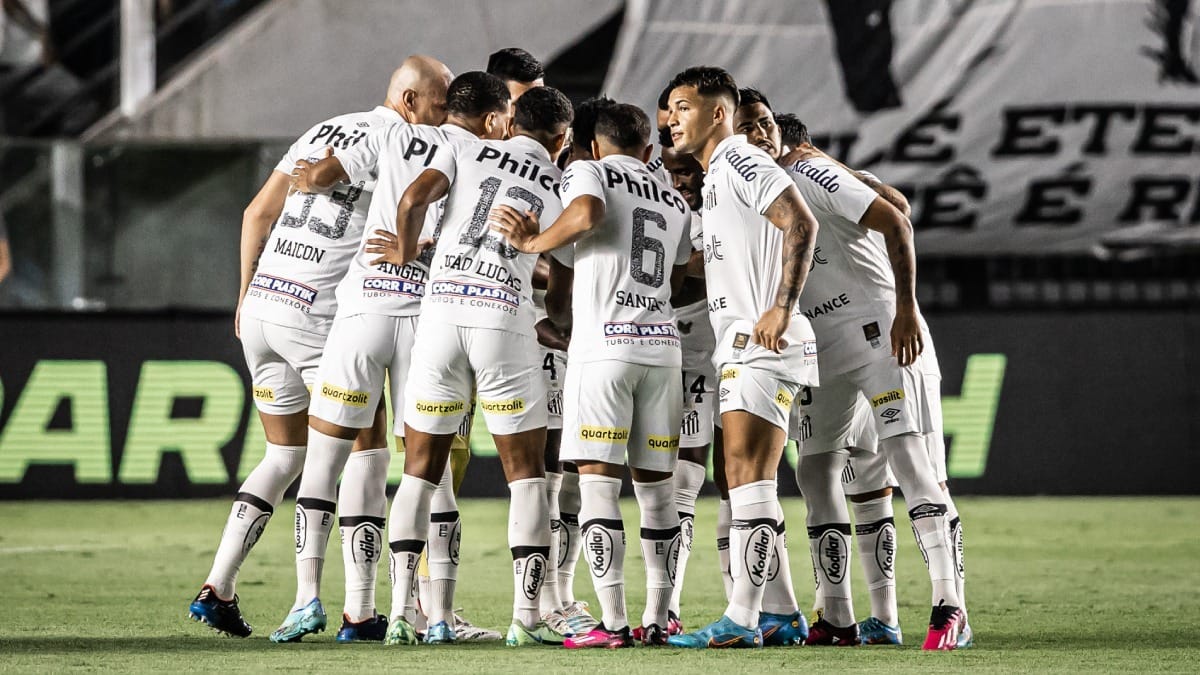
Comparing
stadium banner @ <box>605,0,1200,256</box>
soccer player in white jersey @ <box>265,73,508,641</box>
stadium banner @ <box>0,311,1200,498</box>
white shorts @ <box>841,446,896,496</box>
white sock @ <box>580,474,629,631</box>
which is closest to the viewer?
white sock @ <box>580,474,629,631</box>

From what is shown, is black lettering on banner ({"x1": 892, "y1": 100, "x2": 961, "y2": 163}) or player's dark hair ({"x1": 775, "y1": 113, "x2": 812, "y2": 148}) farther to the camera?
black lettering on banner ({"x1": 892, "y1": 100, "x2": 961, "y2": 163})

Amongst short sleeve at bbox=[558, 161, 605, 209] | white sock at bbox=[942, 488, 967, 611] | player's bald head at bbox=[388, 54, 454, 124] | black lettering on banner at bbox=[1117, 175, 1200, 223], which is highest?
black lettering on banner at bbox=[1117, 175, 1200, 223]

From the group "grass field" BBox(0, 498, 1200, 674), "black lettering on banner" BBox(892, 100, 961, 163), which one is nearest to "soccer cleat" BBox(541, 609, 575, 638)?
"grass field" BBox(0, 498, 1200, 674)

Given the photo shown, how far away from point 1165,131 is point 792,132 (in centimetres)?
830

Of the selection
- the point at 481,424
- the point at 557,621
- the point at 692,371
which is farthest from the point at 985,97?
the point at 557,621

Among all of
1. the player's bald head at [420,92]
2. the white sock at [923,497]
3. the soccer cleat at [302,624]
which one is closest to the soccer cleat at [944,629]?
the white sock at [923,497]

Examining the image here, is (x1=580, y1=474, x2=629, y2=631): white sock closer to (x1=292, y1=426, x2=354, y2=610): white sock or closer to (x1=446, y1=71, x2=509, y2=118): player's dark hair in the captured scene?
(x1=292, y1=426, x2=354, y2=610): white sock

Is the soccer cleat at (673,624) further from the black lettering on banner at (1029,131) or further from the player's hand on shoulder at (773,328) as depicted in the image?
the black lettering on banner at (1029,131)

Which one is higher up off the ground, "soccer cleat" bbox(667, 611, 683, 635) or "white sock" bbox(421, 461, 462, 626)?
"white sock" bbox(421, 461, 462, 626)

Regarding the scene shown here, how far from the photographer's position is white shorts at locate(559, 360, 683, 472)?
6.44 meters

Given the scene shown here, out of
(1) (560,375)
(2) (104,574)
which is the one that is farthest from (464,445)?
(2) (104,574)

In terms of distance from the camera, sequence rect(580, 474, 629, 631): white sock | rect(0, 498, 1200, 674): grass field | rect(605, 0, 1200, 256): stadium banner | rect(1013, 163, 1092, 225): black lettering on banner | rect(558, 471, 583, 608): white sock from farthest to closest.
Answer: rect(1013, 163, 1092, 225): black lettering on banner
rect(605, 0, 1200, 256): stadium banner
rect(558, 471, 583, 608): white sock
rect(580, 474, 629, 631): white sock
rect(0, 498, 1200, 674): grass field

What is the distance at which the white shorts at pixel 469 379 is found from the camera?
255 inches

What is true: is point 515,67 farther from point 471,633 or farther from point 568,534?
point 471,633
